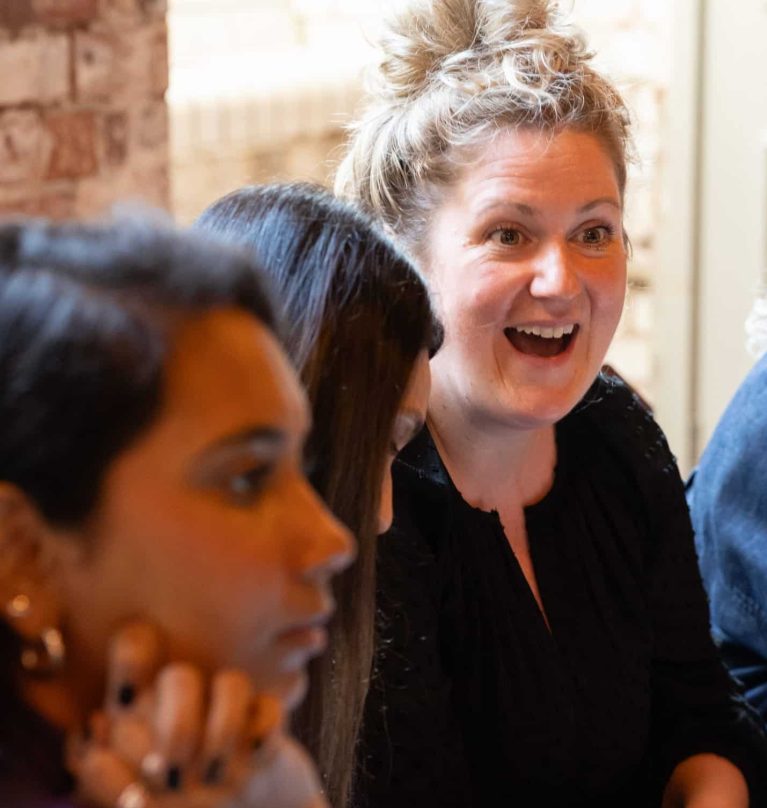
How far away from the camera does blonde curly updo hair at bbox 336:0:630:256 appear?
1.43 m

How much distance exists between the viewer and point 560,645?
1455 mm

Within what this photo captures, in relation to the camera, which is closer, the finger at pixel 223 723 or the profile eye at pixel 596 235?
the finger at pixel 223 723

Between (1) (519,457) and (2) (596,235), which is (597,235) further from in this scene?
(1) (519,457)

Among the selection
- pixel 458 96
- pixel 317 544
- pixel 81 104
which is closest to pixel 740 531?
pixel 458 96

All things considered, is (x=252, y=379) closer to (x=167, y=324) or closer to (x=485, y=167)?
(x=167, y=324)

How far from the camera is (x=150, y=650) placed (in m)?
0.66

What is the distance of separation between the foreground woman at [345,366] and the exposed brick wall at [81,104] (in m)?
0.64

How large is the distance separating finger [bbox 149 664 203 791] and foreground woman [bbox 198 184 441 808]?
1.22 feet

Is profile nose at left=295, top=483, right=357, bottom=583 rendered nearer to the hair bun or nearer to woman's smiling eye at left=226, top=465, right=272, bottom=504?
woman's smiling eye at left=226, top=465, right=272, bottom=504

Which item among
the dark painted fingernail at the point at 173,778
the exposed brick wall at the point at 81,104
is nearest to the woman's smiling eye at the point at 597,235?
the exposed brick wall at the point at 81,104

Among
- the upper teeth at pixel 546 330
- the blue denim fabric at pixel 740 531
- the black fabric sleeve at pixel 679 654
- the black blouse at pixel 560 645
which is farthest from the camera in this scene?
the blue denim fabric at pixel 740 531

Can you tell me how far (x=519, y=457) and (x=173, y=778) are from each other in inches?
35.6

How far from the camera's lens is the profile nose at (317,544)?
0.68 metres

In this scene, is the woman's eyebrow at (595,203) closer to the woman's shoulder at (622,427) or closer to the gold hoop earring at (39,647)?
the woman's shoulder at (622,427)
